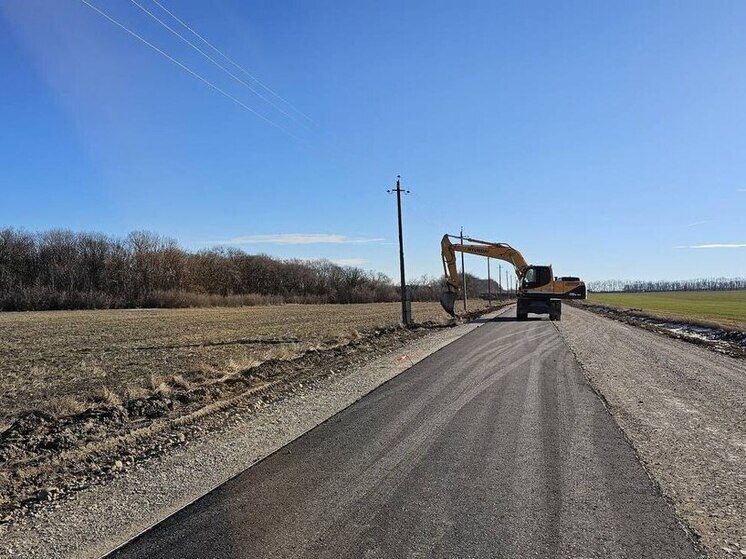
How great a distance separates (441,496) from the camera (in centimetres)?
512

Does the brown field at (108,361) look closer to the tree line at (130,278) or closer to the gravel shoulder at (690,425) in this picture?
the gravel shoulder at (690,425)

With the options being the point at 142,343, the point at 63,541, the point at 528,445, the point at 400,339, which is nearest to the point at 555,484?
the point at 528,445

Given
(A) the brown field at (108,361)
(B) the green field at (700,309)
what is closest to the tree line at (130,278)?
(B) the green field at (700,309)

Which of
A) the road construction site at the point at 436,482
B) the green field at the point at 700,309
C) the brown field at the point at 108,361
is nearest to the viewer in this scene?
the road construction site at the point at 436,482

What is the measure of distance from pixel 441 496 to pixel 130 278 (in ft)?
312

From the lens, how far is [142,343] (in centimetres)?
2250

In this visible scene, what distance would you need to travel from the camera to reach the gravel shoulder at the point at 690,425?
4.71 m

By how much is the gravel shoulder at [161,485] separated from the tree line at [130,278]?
60.2m

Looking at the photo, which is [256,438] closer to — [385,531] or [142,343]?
[385,531]

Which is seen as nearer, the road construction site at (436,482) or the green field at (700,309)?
the road construction site at (436,482)

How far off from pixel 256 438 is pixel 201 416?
1747 mm

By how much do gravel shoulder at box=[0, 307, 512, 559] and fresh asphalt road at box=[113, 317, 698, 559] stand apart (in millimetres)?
273

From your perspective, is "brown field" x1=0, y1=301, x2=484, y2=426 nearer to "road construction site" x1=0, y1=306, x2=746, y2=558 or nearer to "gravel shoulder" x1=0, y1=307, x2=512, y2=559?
"gravel shoulder" x1=0, y1=307, x2=512, y2=559

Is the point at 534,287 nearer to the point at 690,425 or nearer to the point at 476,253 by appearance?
the point at 476,253
